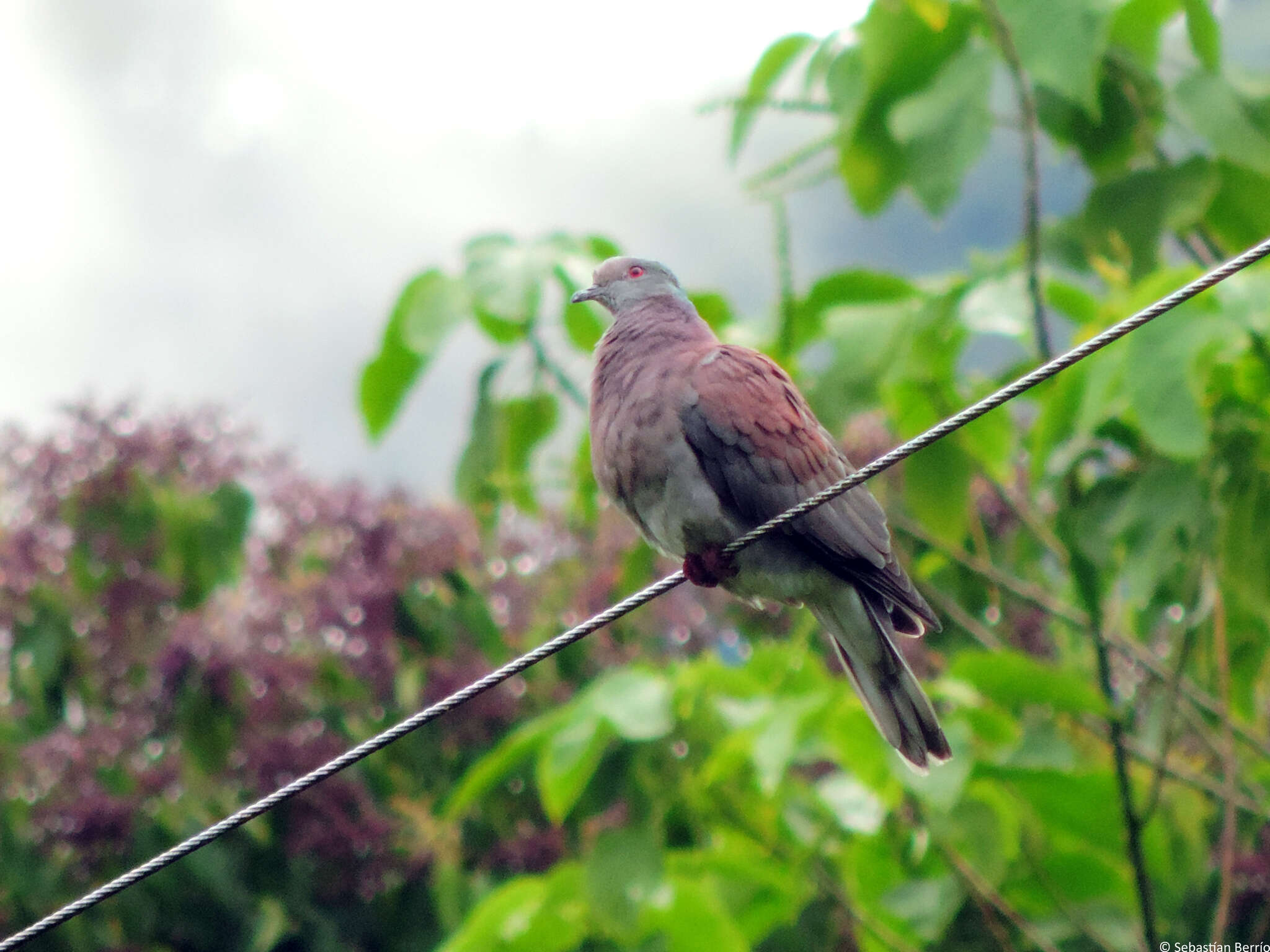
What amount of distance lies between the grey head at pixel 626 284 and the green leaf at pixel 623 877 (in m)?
1.22

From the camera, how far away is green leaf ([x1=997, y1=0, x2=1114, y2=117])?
2338 mm

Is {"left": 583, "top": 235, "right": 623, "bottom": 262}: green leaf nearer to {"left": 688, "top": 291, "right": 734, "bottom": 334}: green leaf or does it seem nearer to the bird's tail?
{"left": 688, "top": 291, "right": 734, "bottom": 334}: green leaf

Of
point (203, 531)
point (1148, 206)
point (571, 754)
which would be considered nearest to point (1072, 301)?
point (1148, 206)

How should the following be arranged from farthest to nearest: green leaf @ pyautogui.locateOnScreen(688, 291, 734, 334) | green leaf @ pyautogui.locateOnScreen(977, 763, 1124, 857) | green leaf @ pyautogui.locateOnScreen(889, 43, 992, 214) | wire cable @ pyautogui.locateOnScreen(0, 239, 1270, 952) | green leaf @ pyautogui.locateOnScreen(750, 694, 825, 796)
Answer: green leaf @ pyautogui.locateOnScreen(688, 291, 734, 334), green leaf @ pyautogui.locateOnScreen(977, 763, 1124, 857), green leaf @ pyautogui.locateOnScreen(889, 43, 992, 214), green leaf @ pyautogui.locateOnScreen(750, 694, 825, 796), wire cable @ pyautogui.locateOnScreen(0, 239, 1270, 952)

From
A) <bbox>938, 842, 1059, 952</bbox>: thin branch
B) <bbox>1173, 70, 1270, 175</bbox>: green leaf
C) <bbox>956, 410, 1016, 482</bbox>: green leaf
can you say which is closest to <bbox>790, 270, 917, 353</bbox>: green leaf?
<bbox>956, 410, 1016, 482</bbox>: green leaf

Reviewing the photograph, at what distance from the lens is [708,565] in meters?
2.64

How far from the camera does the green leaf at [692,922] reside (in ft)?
8.85

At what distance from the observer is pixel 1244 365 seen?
266 cm

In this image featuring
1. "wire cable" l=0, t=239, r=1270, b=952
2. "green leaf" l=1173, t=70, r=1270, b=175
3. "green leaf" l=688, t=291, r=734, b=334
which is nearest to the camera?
"wire cable" l=0, t=239, r=1270, b=952

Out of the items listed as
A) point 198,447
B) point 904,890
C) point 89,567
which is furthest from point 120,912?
point 904,890

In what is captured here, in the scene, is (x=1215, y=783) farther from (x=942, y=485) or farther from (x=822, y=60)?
(x=822, y=60)

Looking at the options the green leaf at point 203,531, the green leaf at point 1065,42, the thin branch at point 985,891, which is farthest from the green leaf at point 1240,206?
the green leaf at point 203,531

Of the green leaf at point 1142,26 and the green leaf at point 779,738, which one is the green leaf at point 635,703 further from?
the green leaf at point 1142,26

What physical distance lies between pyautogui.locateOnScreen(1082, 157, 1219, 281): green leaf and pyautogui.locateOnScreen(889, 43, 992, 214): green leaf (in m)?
0.49
